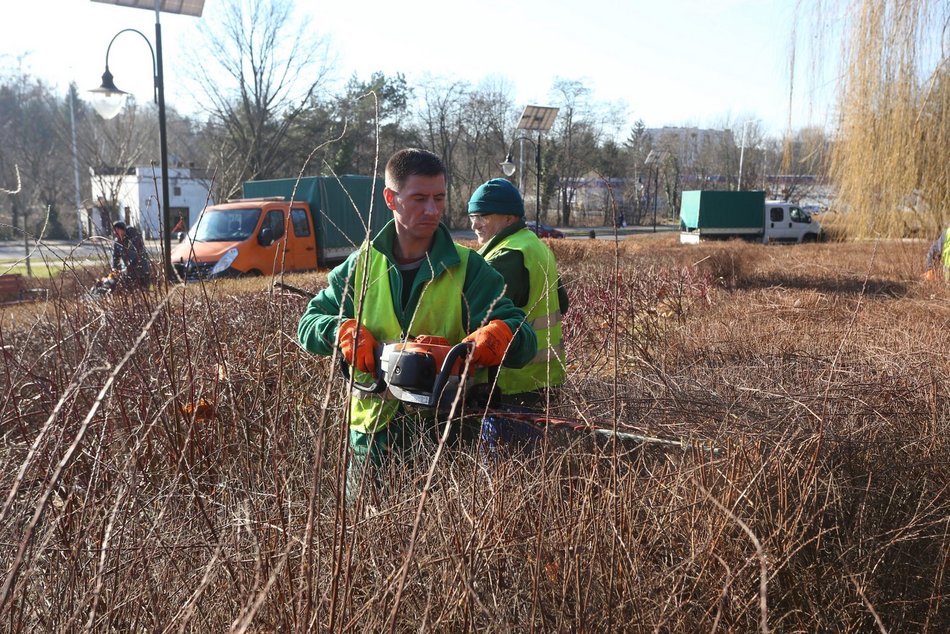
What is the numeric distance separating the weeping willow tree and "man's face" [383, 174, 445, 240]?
5958mm

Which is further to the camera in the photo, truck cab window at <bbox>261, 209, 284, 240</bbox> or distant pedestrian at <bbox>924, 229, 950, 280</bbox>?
truck cab window at <bbox>261, 209, 284, 240</bbox>

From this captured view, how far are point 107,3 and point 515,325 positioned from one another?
818 cm

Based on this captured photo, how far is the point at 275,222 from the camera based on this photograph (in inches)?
547

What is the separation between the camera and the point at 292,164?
39.4 meters

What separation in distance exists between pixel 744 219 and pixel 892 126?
75.8 ft

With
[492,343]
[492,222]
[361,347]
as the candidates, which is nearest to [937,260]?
[492,222]

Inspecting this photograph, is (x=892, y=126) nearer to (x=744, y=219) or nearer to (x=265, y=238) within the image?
(x=265, y=238)

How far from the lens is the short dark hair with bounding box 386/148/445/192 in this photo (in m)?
2.74

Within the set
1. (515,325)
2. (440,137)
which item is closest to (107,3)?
(515,325)

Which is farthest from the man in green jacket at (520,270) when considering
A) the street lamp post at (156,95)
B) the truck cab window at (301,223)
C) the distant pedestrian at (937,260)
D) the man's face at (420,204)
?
the truck cab window at (301,223)

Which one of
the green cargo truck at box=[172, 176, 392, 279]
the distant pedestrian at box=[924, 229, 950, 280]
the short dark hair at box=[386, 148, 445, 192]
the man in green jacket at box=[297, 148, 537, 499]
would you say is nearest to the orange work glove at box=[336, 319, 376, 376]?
the man in green jacket at box=[297, 148, 537, 499]

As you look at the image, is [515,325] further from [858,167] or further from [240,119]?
[240,119]

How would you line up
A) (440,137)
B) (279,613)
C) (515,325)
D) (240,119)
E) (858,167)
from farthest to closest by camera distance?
(440,137) < (240,119) < (858,167) < (515,325) < (279,613)

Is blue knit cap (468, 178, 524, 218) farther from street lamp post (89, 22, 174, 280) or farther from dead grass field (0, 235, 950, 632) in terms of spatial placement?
street lamp post (89, 22, 174, 280)
